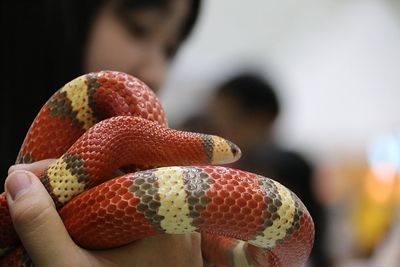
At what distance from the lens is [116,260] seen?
0.85 meters

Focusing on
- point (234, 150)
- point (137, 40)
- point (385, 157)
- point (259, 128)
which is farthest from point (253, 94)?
point (385, 157)

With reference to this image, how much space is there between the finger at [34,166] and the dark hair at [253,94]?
1867mm

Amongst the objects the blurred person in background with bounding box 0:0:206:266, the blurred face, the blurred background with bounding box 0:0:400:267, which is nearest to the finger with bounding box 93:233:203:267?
the blurred person in background with bounding box 0:0:206:266

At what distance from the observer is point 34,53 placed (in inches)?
58.0

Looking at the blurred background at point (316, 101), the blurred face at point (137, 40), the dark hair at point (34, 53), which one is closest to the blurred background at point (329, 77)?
the blurred background at point (316, 101)

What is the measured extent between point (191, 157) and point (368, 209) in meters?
3.98

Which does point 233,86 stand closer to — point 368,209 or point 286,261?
point 286,261

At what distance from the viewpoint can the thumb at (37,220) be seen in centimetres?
79

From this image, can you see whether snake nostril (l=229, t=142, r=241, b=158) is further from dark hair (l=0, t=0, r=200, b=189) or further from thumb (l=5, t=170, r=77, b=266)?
dark hair (l=0, t=0, r=200, b=189)

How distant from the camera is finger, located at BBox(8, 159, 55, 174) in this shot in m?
0.87

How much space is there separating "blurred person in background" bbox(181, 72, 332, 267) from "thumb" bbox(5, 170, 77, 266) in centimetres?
172

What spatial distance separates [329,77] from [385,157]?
2.89ft

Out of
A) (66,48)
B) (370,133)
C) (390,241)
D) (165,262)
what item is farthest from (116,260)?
(370,133)

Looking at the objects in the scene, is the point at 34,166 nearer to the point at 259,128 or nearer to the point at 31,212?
the point at 31,212
